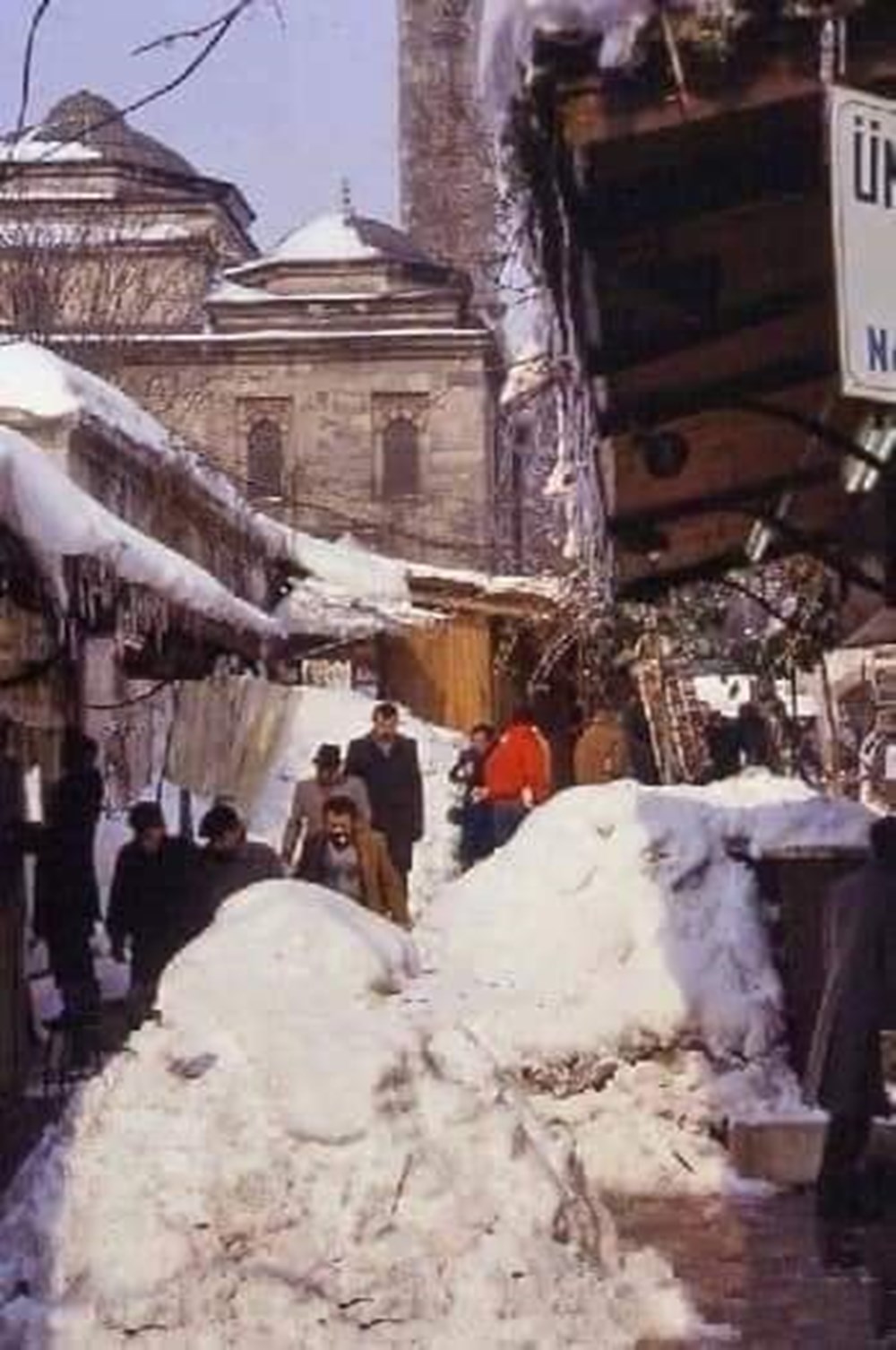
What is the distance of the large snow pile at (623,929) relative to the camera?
11555mm

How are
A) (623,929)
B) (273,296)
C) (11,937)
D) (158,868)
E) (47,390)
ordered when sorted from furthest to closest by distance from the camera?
(273,296)
(47,390)
(158,868)
(11,937)
(623,929)

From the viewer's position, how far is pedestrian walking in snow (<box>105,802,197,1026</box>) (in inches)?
548

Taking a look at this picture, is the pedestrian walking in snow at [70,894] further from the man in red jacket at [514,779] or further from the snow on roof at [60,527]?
the man in red jacket at [514,779]

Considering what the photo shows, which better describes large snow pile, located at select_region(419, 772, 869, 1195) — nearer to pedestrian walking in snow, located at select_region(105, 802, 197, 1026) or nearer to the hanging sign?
pedestrian walking in snow, located at select_region(105, 802, 197, 1026)

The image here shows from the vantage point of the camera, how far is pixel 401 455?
51.8m

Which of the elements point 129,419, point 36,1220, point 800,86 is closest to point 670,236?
point 800,86

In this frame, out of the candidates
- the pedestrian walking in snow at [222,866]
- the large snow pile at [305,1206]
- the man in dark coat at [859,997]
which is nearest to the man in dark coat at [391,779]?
the pedestrian walking in snow at [222,866]

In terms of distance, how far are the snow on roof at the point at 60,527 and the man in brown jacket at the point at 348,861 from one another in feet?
7.33

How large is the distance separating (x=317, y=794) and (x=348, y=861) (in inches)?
53.4

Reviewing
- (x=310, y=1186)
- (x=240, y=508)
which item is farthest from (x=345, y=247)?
(x=310, y=1186)

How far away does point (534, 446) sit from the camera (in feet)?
25.1

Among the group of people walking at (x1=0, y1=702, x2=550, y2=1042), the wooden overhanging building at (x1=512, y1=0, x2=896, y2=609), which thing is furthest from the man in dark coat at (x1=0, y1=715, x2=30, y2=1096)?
the wooden overhanging building at (x1=512, y1=0, x2=896, y2=609)

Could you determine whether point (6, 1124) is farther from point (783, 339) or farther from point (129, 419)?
point (129, 419)

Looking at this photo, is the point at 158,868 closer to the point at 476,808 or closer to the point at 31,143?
the point at 31,143
